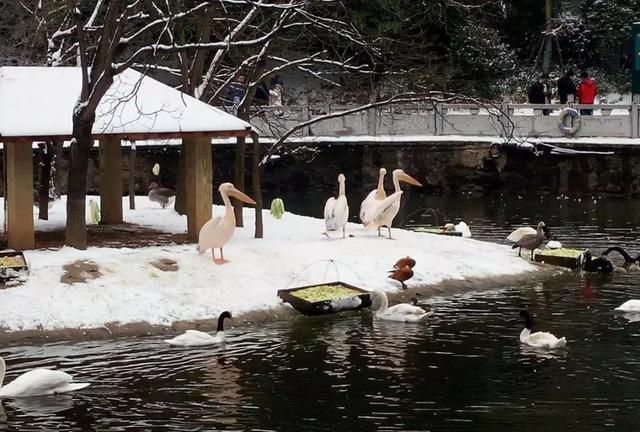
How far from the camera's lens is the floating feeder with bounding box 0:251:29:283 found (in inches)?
695

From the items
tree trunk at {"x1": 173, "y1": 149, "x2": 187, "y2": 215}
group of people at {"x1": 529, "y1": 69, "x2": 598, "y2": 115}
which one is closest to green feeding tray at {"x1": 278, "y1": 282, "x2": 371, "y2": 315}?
tree trunk at {"x1": 173, "y1": 149, "x2": 187, "y2": 215}

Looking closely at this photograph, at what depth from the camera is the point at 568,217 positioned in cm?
3186

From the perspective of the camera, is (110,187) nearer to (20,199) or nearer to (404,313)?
(20,199)

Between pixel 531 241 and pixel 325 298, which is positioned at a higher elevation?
pixel 531 241

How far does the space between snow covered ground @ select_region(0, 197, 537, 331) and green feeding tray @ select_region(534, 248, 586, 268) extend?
0.43 m

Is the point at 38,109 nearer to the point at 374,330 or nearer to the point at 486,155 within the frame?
the point at 374,330

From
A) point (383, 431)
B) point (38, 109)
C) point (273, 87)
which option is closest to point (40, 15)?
point (38, 109)

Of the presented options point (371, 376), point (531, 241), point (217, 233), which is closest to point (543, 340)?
point (371, 376)

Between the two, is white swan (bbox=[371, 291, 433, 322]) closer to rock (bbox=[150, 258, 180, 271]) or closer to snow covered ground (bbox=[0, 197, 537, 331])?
snow covered ground (bbox=[0, 197, 537, 331])

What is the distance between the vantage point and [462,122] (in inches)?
1535

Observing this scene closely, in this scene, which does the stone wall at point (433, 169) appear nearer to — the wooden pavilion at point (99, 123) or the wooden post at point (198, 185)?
the wooden pavilion at point (99, 123)

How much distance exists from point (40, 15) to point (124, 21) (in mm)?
10297

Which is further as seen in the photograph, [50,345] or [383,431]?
[50,345]

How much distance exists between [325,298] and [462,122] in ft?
72.2
